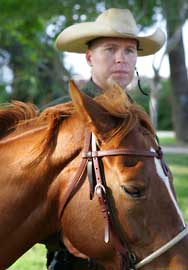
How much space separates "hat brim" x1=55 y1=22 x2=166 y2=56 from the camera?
3.66 meters

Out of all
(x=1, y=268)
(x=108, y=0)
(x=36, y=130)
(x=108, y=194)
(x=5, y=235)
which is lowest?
(x=1, y=268)

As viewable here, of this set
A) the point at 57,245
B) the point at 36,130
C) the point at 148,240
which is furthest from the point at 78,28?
the point at 148,240

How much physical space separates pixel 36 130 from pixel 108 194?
0.55 m

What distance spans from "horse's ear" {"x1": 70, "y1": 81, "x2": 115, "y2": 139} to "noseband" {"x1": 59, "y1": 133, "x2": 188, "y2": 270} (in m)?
0.09

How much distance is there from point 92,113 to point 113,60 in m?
1.13

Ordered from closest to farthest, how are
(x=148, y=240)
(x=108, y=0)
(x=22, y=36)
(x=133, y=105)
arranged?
(x=148, y=240)
(x=133, y=105)
(x=108, y=0)
(x=22, y=36)

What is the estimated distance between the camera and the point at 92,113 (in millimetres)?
2553

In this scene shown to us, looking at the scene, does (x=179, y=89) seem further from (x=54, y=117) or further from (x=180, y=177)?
(x=54, y=117)

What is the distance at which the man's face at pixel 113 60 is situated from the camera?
11.8 feet

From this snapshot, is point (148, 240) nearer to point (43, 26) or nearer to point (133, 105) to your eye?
point (133, 105)

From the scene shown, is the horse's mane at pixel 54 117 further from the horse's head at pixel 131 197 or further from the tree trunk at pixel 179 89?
the tree trunk at pixel 179 89

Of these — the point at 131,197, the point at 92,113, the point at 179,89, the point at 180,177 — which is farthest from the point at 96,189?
the point at 179,89

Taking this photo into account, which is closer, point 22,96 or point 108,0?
point 108,0

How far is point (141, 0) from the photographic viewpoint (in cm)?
1738
